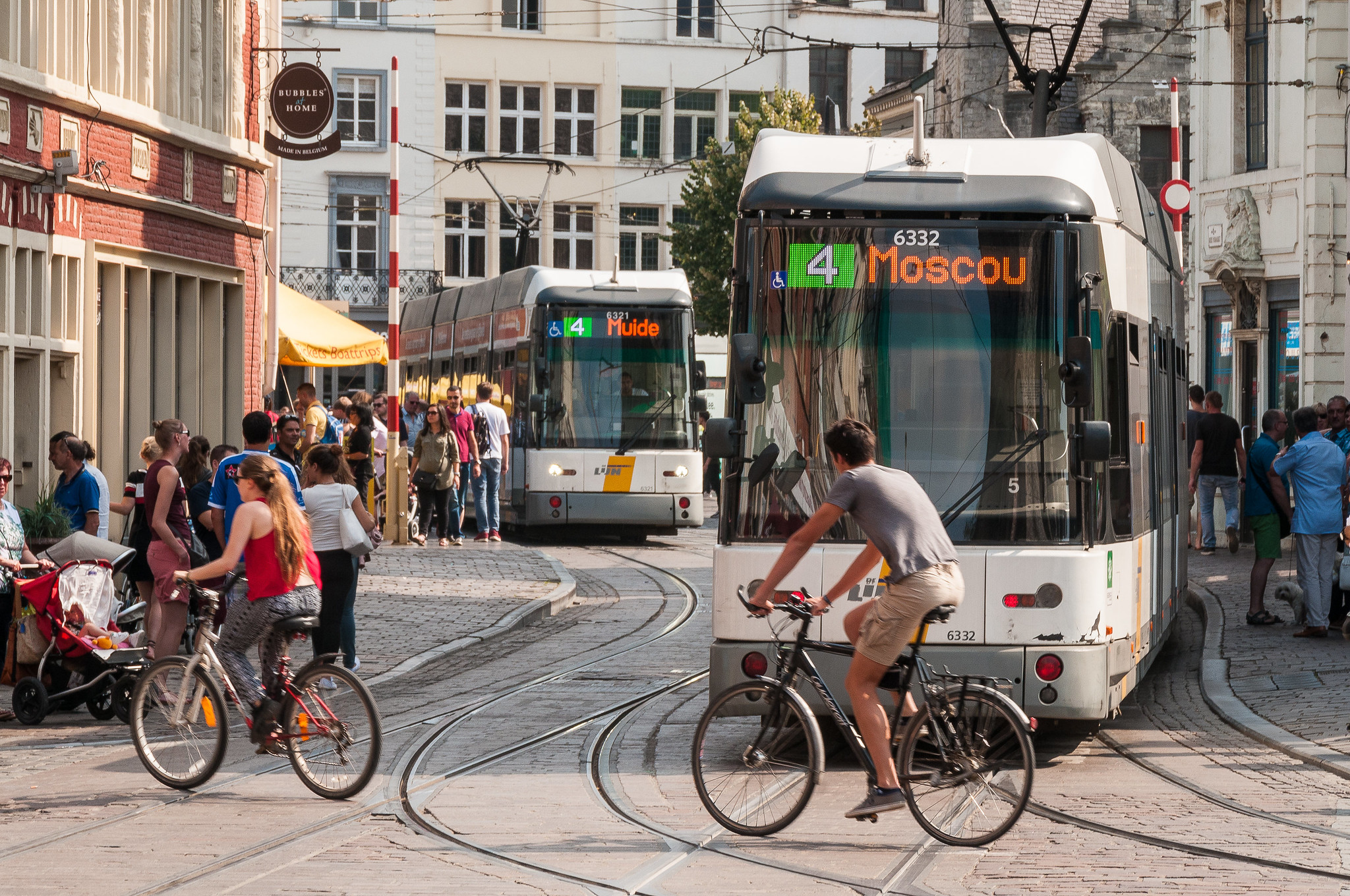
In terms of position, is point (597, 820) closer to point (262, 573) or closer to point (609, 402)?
point (262, 573)

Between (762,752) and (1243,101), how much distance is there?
79.5 ft

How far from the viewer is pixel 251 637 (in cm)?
906

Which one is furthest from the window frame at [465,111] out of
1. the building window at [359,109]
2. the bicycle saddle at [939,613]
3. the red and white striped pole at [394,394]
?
the bicycle saddle at [939,613]

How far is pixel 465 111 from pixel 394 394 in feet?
113

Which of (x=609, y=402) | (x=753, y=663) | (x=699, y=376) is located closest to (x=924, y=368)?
(x=753, y=663)

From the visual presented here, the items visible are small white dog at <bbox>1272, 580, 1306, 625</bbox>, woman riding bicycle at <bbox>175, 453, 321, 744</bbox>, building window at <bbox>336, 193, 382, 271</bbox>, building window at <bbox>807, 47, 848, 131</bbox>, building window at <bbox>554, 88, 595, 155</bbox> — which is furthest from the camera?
building window at <bbox>807, 47, 848, 131</bbox>

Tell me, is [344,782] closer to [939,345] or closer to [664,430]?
[939,345]

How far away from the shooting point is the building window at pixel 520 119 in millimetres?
55750

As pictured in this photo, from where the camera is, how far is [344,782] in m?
8.60

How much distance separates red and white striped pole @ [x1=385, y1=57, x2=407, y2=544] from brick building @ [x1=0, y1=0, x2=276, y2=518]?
61.3 inches

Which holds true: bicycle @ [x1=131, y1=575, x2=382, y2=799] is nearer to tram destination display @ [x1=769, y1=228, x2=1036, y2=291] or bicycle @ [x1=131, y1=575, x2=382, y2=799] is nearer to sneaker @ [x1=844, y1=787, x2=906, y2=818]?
sneaker @ [x1=844, y1=787, x2=906, y2=818]

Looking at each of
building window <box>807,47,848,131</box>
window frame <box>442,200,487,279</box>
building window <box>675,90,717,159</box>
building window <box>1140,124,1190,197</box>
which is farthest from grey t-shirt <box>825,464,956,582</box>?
building window <box>807,47,848,131</box>

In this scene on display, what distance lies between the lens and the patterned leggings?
355 inches

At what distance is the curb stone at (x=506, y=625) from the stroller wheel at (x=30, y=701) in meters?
2.13
